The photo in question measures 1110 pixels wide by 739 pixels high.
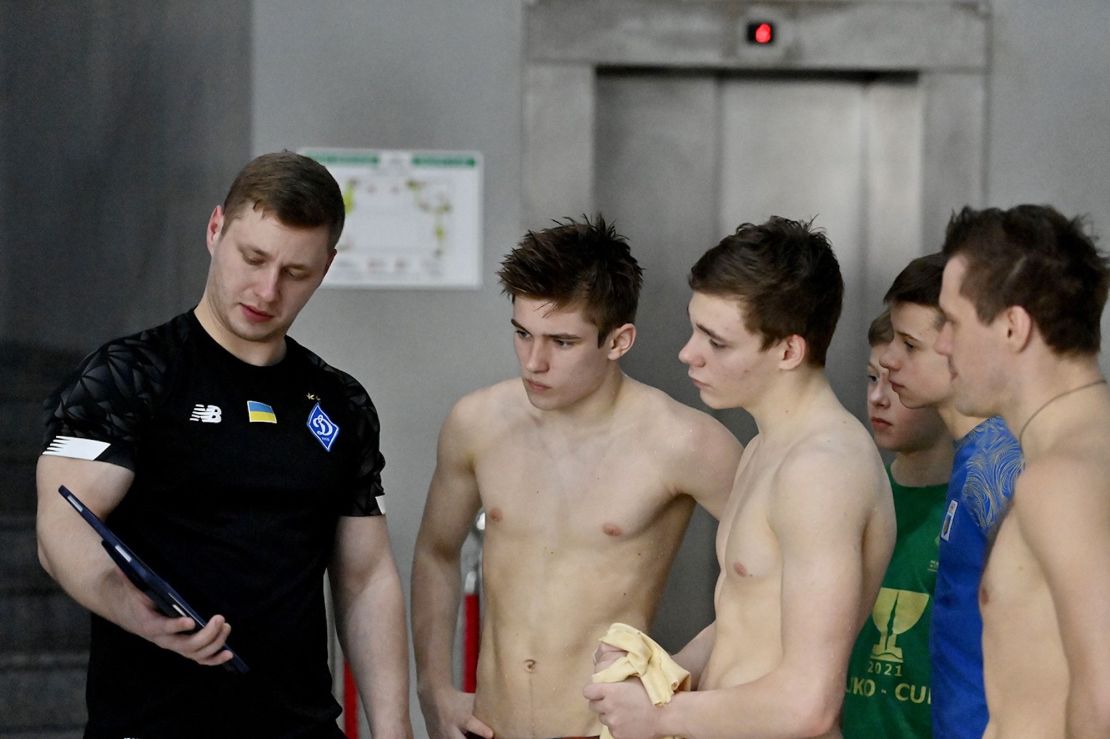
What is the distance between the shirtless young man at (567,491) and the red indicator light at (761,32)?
1.42m

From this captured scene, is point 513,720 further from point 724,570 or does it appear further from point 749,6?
point 749,6

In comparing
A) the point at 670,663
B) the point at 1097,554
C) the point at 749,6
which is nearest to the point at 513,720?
the point at 670,663

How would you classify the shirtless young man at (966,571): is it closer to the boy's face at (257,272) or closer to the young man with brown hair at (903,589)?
the young man with brown hair at (903,589)

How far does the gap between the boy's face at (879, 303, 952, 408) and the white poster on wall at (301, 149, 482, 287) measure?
1.50 m

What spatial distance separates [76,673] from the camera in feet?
14.1

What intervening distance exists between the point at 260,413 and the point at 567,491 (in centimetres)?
68

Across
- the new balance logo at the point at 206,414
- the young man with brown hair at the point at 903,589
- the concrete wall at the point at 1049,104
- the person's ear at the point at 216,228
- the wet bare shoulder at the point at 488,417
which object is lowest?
the young man with brown hair at the point at 903,589

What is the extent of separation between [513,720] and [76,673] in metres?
1.96

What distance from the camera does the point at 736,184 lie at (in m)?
4.36

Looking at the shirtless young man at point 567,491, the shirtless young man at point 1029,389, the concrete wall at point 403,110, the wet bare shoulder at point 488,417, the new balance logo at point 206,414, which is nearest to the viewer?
the shirtless young man at point 1029,389

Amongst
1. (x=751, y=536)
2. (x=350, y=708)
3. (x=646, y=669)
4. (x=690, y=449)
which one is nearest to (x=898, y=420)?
(x=690, y=449)

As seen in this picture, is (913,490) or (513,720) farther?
(913,490)

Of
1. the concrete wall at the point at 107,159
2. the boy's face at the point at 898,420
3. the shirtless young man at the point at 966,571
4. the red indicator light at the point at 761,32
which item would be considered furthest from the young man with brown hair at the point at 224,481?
the red indicator light at the point at 761,32

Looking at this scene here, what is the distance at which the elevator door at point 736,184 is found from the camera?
14.0 ft
